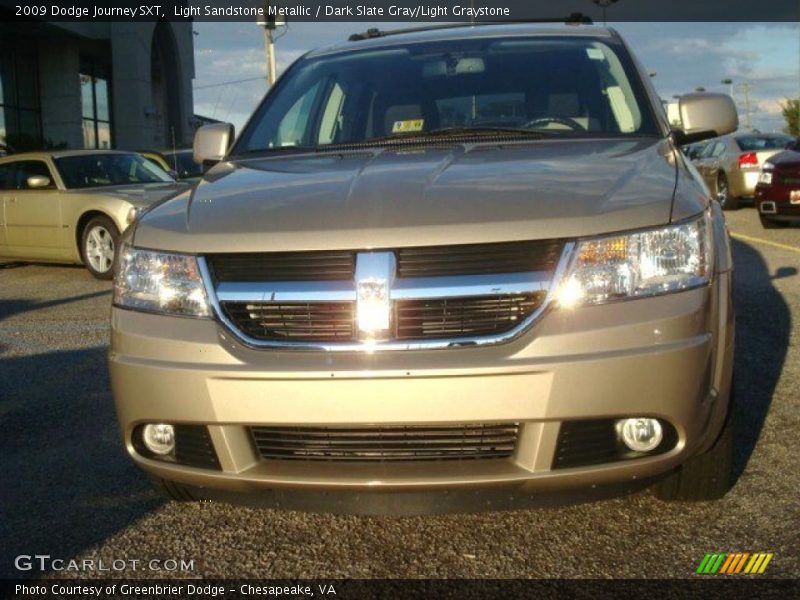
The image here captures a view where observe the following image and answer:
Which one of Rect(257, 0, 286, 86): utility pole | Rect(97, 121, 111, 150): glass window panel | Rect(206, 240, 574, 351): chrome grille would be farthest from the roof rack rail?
Rect(97, 121, 111, 150): glass window panel

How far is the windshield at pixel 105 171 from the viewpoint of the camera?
1188 centimetres

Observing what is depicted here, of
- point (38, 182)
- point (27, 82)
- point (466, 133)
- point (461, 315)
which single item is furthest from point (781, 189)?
point (27, 82)

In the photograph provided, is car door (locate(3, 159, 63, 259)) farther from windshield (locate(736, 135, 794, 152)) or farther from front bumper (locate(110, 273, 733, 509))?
windshield (locate(736, 135, 794, 152))

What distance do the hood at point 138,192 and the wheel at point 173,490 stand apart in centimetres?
799

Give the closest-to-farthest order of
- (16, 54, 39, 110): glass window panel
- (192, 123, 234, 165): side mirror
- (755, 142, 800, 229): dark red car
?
(192, 123, 234, 165): side mirror < (755, 142, 800, 229): dark red car < (16, 54, 39, 110): glass window panel

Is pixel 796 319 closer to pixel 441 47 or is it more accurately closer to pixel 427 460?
pixel 441 47

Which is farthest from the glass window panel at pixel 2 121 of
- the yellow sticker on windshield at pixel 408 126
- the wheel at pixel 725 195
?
the yellow sticker on windshield at pixel 408 126

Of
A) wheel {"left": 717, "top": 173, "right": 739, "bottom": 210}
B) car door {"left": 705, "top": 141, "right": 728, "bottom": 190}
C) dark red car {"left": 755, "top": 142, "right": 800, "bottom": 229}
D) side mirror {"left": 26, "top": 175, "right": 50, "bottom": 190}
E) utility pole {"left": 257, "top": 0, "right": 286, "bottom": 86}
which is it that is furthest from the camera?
utility pole {"left": 257, "top": 0, "right": 286, "bottom": 86}

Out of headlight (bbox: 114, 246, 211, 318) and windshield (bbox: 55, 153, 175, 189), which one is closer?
headlight (bbox: 114, 246, 211, 318)

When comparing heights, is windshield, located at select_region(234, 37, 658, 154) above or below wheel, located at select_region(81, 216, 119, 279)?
above

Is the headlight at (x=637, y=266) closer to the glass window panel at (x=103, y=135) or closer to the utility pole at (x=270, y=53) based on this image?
the utility pole at (x=270, y=53)

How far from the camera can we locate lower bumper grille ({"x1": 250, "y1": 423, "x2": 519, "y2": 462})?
9.21 ft

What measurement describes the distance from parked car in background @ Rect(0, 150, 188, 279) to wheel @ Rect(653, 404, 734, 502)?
846 cm

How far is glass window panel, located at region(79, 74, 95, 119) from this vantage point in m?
35.4
